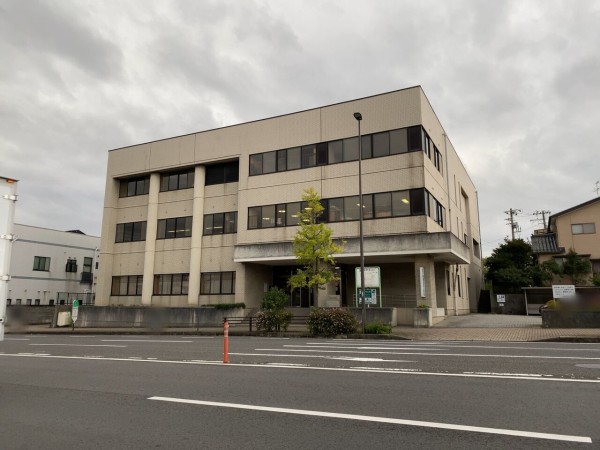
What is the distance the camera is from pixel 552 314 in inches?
838

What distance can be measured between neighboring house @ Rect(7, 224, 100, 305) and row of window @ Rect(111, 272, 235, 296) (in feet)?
40.6

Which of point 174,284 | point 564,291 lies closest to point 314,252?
point 564,291

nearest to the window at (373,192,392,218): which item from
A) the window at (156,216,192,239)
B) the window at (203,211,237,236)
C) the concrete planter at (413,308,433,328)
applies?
→ the concrete planter at (413,308,433,328)

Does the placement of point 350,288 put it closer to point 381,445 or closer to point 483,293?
point 483,293

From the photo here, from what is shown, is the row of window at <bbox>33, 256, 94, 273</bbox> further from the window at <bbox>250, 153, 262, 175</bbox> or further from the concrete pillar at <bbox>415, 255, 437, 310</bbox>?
the concrete pillar at <bbox>415, 255, 437, 310</bbox>

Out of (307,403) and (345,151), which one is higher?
(345,151)

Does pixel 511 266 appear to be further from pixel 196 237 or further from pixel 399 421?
pixel 399 421

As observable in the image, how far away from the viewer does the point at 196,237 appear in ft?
112

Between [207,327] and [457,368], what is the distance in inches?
849

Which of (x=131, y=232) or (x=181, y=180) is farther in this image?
(x=131, y=232)

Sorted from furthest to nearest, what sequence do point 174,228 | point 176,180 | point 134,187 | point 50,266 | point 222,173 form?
point 50,266 → point 134,187 → point 176,180 → point 174,228 → point 222,173

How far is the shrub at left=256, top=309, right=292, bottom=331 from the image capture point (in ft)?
73.2

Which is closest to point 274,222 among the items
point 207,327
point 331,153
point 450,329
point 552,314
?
point 331,153

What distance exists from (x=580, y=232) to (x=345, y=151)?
2549cm
